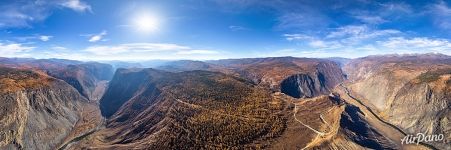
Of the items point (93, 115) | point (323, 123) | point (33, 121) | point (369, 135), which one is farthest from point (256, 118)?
point (93, 115)

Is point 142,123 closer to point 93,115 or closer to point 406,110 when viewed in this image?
point 93,115
